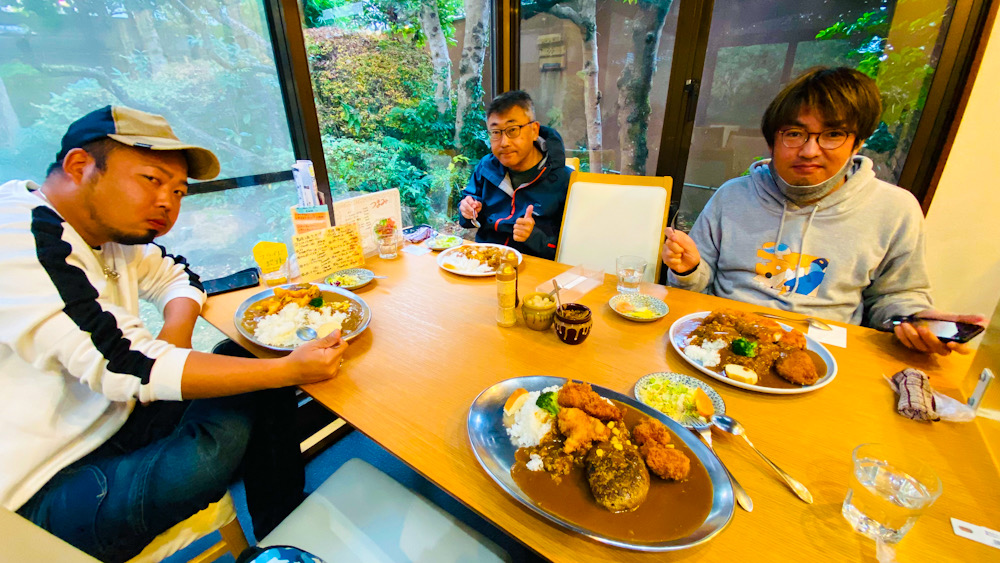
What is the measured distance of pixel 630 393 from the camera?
89cm

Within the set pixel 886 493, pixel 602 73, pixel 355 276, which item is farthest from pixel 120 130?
pixel 602 73

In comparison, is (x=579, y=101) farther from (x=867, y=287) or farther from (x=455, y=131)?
(x=867, y=287)

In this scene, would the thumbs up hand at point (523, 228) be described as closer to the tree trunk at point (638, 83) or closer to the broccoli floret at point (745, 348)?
the broccoli floret at point (745, 348)

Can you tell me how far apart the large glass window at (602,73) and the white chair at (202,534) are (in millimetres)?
3057

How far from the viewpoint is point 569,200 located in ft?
6.55

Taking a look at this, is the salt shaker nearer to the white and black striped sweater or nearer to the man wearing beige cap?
the man wearing beige cap

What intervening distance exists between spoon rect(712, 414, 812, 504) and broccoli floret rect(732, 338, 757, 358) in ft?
0.78

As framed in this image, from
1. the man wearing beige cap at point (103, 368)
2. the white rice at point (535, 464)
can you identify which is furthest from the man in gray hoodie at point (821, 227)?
the man wearing beige cap at point (103, 368)

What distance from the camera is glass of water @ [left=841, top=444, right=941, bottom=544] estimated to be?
58 centimetres

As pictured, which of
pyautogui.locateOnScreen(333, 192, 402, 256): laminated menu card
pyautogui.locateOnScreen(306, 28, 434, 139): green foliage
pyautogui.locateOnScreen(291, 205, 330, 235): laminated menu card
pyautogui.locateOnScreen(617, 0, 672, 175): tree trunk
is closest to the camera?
pyautogui.locateOnScreen(291, 205, 330, 235): laminated menu card

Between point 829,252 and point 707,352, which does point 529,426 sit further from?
point 829,252

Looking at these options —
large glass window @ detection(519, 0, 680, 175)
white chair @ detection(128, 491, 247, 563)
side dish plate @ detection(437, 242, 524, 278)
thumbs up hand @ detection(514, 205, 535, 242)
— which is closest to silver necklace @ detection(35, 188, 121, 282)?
white chair @ detection(128, 491, 247, 563)

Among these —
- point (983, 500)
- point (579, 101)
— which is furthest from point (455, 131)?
point (983, 500)

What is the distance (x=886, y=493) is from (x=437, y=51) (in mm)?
3996
